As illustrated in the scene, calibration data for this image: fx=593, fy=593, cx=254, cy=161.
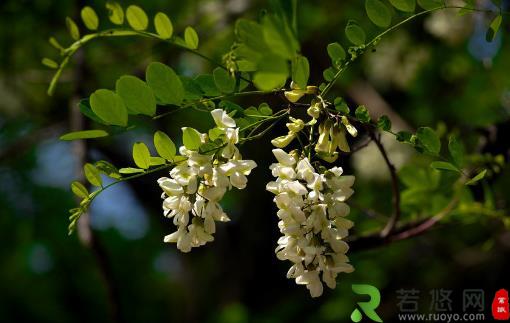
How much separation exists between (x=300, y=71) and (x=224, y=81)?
0.12 meters

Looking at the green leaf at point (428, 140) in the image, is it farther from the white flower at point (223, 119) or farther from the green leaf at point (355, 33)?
the white flower at point (223, 119)

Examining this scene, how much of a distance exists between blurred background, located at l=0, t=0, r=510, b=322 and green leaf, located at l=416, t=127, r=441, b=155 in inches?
16.9

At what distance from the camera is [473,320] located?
129 cm

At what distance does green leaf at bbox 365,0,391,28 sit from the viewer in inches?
31.2

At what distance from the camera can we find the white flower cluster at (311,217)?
621 millimetres

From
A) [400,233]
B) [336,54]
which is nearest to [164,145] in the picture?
[336,54]

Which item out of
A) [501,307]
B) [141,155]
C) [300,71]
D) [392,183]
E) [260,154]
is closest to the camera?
[300,71]

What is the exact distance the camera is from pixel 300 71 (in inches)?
24.4

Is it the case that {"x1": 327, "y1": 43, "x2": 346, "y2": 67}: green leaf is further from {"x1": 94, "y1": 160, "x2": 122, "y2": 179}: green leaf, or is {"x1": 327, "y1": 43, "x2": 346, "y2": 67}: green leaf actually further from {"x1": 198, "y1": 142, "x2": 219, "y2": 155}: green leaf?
{"x1": 94, "y1": 160, "x2": 122, "y2": 179}: green leaf

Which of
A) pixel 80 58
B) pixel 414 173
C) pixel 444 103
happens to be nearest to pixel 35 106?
pixel 80 58

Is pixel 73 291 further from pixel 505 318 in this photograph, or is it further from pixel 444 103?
pixel 505 318

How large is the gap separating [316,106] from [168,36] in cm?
23

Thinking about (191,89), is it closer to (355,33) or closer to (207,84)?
(207,84)

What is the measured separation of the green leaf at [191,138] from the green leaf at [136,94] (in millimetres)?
67
